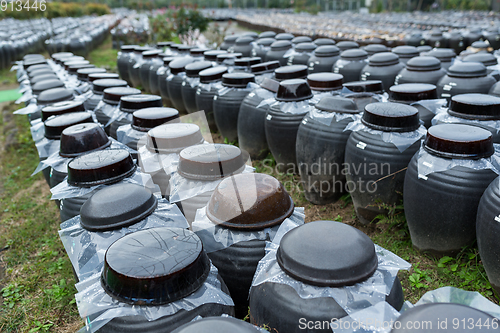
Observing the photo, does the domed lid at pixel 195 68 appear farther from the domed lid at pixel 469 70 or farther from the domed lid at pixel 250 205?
the domed lid at pixel 250 205

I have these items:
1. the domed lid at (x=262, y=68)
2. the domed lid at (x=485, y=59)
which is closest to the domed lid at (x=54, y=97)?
the domed lid at (x=262, y=68)

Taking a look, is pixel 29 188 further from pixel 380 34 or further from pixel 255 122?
pixel 380 34

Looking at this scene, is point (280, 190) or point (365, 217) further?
point (365, 217)

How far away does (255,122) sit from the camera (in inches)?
196

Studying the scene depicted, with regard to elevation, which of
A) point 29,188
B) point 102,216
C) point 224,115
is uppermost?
point 102,216

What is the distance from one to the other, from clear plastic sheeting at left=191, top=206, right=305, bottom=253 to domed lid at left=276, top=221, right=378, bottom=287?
38cm

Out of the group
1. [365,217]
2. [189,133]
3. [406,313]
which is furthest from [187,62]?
[406,313]

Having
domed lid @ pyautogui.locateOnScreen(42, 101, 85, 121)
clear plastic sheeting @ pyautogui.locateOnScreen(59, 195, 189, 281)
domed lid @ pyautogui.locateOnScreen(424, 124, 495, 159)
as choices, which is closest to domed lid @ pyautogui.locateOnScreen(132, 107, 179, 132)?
domed lid @ pyautogui.locateOnScreen(42, 101, 85, 121)

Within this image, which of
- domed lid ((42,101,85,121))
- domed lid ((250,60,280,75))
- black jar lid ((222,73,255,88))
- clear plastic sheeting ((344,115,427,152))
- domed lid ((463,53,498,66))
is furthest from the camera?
domed lid ((250,60,280,75))

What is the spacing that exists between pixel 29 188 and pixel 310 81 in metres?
4.52

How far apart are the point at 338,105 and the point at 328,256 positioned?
8.45ft

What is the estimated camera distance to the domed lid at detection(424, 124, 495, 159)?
265 cm

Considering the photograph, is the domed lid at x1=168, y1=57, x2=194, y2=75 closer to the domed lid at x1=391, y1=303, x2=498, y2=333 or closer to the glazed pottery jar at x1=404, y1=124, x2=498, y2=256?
the glazed pottery jar at x1=404, y1=124, x2=498, y2=256

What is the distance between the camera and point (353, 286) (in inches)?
63.9
